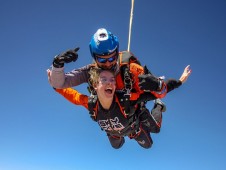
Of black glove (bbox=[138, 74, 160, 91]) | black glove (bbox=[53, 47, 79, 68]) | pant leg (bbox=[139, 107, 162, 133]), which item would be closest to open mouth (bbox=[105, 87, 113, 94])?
black glove (bbox=[138, 74, 160, 91])

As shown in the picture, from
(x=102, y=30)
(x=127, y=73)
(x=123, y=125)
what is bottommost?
(x=123, y=125)

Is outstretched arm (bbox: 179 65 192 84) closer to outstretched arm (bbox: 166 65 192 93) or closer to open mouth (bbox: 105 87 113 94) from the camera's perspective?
outstretched arm (bbox: 166 65 192 93)

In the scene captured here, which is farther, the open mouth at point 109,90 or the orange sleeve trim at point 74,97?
the orange sleeve trim at point 74,97

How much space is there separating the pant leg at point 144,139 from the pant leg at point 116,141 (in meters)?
0.26

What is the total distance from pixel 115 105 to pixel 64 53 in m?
0.93

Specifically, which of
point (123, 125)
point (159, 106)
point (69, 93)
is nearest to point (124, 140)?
point (159, 106)

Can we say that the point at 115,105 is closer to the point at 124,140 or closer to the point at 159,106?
the point at 159,106

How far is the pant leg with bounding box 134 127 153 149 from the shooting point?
17.3 ft

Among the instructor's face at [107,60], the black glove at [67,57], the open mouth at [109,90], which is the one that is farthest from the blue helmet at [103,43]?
the open mouth at [109,90]

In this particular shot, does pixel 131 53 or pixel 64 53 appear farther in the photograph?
pixel 131 53

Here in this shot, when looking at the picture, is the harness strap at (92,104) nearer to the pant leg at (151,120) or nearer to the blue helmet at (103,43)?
the blue helmet at (103,43)

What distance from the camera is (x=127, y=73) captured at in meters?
3.66

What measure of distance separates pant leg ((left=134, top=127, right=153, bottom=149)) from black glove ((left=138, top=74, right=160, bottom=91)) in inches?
70.4

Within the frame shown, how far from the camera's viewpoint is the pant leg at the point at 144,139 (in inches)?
208
